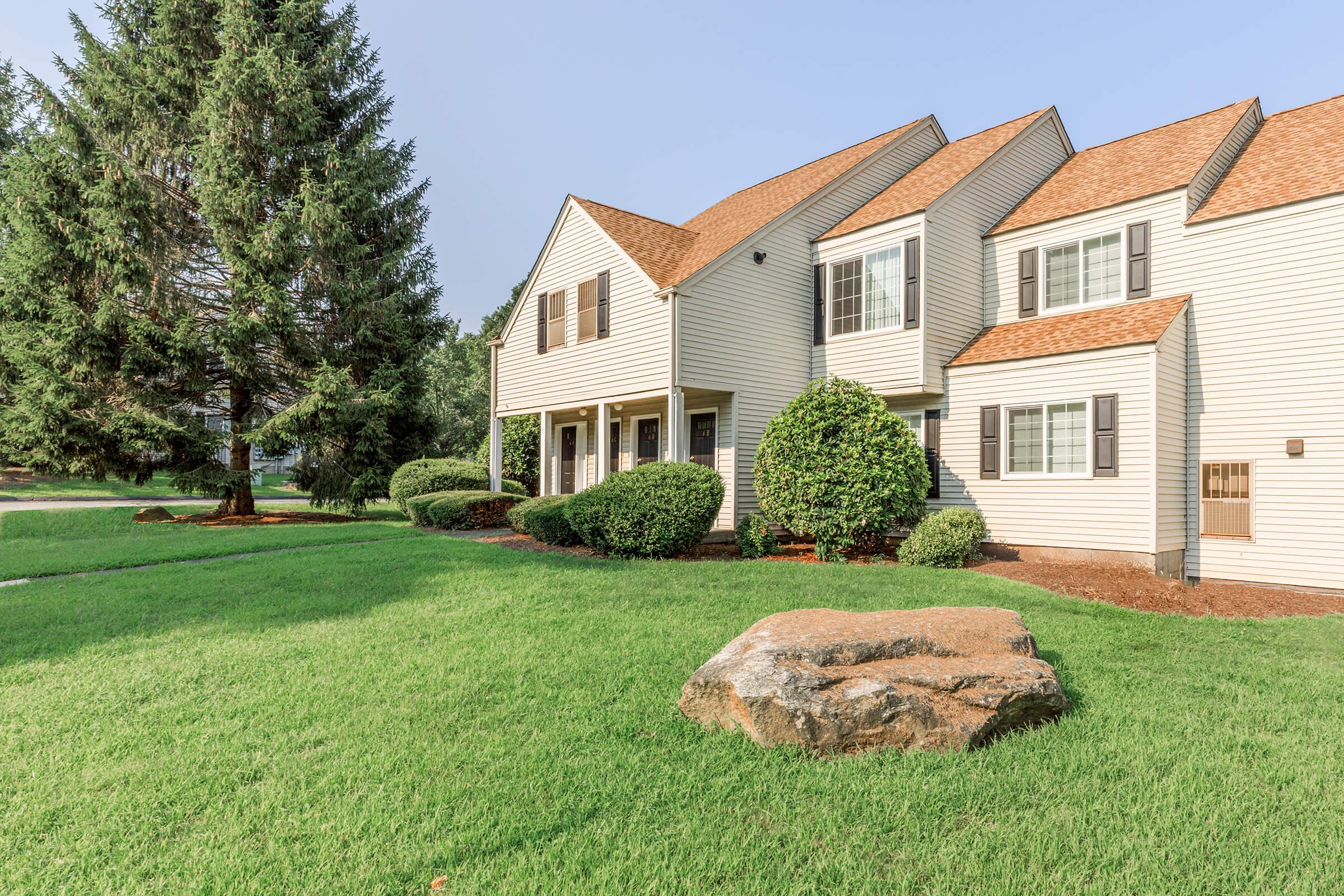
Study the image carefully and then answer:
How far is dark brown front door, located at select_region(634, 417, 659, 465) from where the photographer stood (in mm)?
16156

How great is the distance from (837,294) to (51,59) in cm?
2084

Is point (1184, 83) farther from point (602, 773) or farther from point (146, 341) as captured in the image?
point (146, 341)

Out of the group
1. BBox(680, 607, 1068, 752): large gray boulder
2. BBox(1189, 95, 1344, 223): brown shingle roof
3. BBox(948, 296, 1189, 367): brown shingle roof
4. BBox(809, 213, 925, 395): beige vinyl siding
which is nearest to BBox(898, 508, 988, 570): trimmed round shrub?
BBox(809, 213, 925, 395): beige vinyl siding

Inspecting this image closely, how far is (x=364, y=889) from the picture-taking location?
259cm

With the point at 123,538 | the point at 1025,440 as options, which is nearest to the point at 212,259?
the point at 123,538

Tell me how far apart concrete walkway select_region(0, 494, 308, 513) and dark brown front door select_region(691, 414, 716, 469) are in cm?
1806

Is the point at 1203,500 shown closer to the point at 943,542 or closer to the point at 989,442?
the point at 989,442

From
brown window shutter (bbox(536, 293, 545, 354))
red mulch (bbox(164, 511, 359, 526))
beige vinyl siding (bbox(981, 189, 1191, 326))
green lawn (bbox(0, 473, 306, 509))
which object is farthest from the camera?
green lawn (bbox(0, 473, 306, 509))

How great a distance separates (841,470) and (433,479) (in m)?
10.6

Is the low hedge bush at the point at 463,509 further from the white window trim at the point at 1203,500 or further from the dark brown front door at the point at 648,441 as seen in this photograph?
the white window trim at the point at 1203,500

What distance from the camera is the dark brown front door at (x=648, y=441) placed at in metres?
16.2

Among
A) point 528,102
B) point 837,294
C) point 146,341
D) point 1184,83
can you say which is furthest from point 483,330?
point 1184,83

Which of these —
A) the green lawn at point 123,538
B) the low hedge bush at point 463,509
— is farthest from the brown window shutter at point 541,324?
the green lawn at point 123,538

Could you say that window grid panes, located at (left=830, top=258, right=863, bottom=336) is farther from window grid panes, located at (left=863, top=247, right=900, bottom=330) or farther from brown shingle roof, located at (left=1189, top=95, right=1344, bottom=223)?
brown shingle roof, located at (left=1189, top=95, right=1344, bottom=223)
